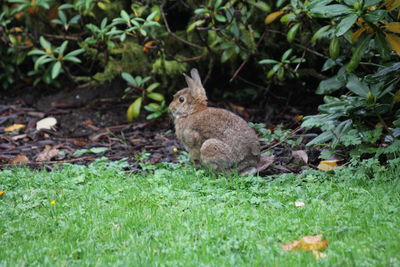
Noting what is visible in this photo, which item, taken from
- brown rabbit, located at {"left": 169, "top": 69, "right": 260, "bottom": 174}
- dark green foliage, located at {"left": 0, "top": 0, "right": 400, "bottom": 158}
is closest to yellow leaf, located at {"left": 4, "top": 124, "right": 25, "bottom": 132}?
dark green foliage, located at {"left": 0, "top": 0, "right": 400, "bottom": 158}

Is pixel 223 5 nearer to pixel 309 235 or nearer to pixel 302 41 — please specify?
pixel 302 41

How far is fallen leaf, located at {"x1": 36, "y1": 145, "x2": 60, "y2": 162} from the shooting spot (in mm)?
7453

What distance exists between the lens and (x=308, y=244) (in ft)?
13.5

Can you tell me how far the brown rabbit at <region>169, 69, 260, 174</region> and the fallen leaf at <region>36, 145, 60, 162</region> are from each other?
2059mm

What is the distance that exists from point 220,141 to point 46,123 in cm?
404

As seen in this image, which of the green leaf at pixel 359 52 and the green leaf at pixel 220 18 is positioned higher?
the green leaf at pixel 359 52

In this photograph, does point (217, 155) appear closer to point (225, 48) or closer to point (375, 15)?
point (375, 15)

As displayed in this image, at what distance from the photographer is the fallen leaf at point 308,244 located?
4.07 metres

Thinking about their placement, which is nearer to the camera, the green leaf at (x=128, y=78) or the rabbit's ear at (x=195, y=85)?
the rabbit's ear at (x=195, y=85)

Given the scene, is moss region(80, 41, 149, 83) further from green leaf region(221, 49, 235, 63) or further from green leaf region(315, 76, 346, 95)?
green leaf region(315, 76, 346, 95)

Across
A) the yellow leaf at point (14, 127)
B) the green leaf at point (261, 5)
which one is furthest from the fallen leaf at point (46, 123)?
the green leaf at point (261, 5)

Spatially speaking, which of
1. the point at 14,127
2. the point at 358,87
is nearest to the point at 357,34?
the point at 358,87

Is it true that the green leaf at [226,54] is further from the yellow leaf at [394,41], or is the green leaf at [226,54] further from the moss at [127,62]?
the yellow leaf at [394,41]

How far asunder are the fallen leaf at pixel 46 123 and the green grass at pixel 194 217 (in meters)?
2.50
